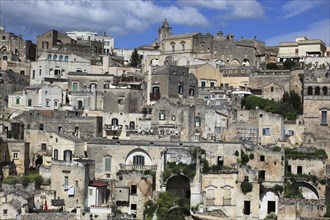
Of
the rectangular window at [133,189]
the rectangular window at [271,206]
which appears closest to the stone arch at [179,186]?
the rectangular window at [133,189]

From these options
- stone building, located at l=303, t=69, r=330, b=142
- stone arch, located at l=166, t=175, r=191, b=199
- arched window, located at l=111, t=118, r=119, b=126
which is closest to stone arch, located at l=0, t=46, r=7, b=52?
arched window, located at l=111, t=118, r=119, b=126

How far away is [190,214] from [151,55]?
1327 inches

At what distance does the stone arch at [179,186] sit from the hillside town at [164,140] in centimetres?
7

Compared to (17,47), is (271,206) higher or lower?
lower

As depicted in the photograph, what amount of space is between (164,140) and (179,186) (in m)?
4.13

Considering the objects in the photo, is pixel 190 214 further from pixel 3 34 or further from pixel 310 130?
pixel 3 34

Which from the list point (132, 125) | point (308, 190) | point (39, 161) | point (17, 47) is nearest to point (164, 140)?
point (132, 125)

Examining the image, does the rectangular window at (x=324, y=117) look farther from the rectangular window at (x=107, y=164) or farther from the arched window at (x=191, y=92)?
the rectangular window at (x=107, y=164)

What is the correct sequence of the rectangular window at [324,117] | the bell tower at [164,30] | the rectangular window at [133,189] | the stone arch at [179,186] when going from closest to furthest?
the rectangular window at [133,189], the stone arch at [179,186], the rectangular window at [324,117], the bell tower at [164,30]

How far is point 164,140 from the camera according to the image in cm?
4541

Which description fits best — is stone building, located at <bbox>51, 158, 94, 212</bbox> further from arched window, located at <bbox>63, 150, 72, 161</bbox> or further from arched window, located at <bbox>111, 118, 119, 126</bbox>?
arched window, located at <bbox>111, 118, 119, 126</bbox>

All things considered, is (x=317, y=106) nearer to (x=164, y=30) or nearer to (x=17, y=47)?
(x=17, y=47)

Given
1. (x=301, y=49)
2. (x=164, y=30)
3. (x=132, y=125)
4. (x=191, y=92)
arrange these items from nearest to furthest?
(x=132, y=125)
(x=191, y=92)
(x=301, y=49)
(x=164, y=30)

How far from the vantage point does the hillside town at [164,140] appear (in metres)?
40.9
